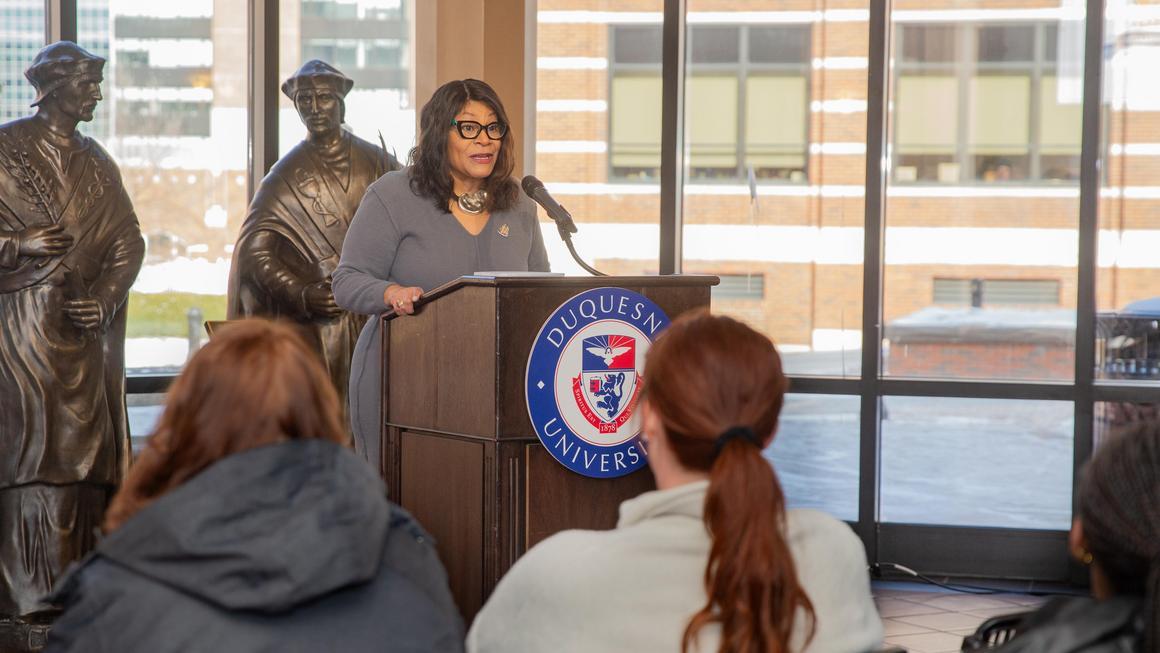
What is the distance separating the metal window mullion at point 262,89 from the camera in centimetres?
538

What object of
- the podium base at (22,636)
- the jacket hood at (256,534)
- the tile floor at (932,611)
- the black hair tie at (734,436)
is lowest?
the tile floor at (932,611)

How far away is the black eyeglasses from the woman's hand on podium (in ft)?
A: 1.44

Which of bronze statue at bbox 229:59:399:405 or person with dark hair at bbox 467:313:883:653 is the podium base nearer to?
bronze statue at bbox 229:59:399:405

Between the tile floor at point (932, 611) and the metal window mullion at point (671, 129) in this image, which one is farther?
the metal window mullion at point (671, 129)

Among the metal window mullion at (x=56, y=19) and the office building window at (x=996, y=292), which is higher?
the metal window mullion at (x=56, y=19)

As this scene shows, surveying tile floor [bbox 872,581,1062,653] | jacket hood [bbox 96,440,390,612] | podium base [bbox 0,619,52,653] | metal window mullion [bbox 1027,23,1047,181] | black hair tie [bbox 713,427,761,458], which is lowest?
tile floor [bbox 872,581,1062,653]

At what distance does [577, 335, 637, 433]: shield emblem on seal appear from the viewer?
2523 millimetres

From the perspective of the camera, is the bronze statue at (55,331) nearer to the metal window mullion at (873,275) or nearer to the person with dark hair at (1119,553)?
the metal window mullion at (873,275)

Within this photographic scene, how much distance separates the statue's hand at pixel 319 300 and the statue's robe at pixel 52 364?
1.83ft

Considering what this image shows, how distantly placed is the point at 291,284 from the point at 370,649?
315cm

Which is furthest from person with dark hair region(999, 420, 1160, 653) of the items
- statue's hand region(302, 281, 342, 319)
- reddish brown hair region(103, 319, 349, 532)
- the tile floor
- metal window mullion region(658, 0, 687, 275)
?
metal window mullion region(658, 0, 687, 275)

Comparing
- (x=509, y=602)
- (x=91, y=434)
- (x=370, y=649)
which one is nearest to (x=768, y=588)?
(x=509, y=602)

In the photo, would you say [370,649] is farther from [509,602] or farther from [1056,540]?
[1056,540]

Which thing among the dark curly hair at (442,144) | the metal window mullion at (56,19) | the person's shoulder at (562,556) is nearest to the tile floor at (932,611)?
the dark curly hair at (442,144)
